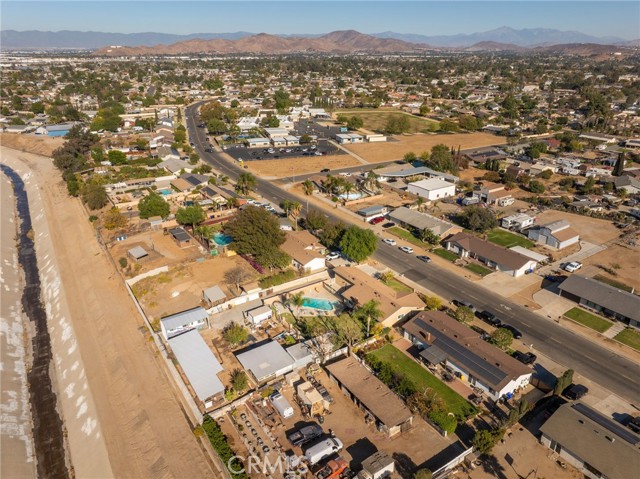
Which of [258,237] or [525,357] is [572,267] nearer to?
[525,357]

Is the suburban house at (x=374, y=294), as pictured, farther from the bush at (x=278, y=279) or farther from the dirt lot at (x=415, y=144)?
the dirt lot at (x=415, y=144)

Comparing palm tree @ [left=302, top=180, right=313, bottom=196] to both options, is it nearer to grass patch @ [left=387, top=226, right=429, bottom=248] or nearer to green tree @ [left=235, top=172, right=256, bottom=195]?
green tree @ [left=235, top=172, right=256, bottom=195]

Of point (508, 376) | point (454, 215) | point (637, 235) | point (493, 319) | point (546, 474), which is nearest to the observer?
point (546, 474)

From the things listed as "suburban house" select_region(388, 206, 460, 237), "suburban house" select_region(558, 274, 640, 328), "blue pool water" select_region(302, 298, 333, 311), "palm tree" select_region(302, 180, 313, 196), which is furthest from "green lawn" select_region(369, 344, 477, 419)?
"palm tree" select_region(302, 180, 313, 196)

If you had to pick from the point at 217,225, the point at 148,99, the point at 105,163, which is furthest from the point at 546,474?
the point at 148,99

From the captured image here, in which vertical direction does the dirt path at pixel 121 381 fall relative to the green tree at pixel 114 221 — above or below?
below

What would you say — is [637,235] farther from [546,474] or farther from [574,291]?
[546,474]

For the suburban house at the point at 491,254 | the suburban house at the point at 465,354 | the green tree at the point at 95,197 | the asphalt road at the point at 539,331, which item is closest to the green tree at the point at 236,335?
the suburban house at the point at 465,354
